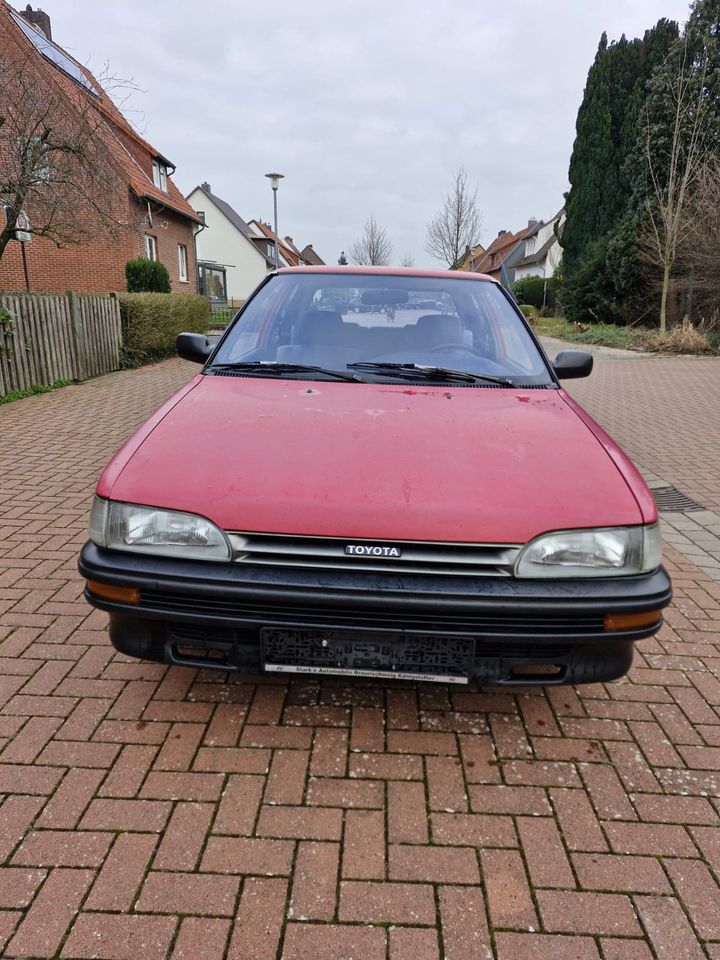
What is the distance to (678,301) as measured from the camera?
66.8 ft

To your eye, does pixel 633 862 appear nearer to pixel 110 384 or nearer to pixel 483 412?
pixel 483 412

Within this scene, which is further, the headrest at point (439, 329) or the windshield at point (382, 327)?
the headrest at point (439, 329)

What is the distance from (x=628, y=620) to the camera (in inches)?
78.7

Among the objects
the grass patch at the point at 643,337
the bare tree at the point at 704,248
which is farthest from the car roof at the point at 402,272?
the bare tree at the point at 704,248

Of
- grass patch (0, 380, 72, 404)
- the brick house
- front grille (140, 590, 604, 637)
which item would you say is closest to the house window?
the brick house

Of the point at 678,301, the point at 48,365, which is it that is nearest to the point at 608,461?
the point at 48,365

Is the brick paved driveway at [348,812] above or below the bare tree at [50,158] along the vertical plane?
below

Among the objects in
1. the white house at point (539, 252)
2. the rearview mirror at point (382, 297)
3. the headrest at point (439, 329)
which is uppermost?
the white house at point (539, 252)

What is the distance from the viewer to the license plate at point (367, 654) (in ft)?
6.55

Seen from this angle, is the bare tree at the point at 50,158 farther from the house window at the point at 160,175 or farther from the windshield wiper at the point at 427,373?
the house window at the point at 160,175

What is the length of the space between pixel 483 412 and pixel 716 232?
60.7ft

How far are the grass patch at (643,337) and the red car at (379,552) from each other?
1676 centimetres

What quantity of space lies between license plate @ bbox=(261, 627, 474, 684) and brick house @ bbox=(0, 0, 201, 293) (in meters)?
10.2

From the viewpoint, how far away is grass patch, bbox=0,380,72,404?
8734 mm
